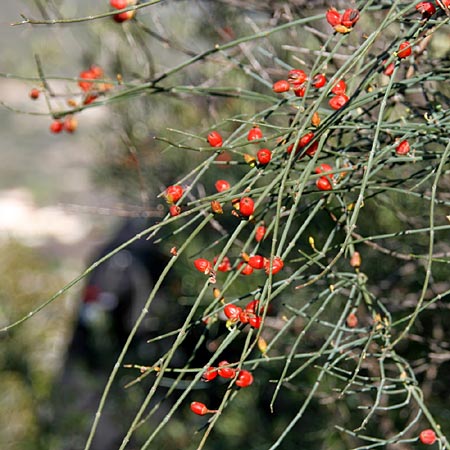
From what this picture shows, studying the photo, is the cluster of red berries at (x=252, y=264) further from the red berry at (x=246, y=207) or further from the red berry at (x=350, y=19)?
the red berry at (x=350, y=19)

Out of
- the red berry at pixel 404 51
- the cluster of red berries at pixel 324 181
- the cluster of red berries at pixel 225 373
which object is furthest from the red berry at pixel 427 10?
the cluster of red berries at pixel 225 373

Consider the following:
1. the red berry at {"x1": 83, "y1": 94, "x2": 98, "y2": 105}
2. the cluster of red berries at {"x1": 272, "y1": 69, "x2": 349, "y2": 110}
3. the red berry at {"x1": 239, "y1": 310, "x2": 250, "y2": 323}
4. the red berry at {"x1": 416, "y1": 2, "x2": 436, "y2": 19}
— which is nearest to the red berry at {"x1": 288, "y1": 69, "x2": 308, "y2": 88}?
the cluster of red berries at {"x1": 272, "y1": 69, "x2": 349, "y2": 110}

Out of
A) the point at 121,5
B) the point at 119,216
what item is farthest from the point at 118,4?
the point at 119,216

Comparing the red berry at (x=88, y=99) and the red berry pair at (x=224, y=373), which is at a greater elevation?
the red berry at (x=88, y=99)

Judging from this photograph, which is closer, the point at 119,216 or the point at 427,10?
the point at 427,10

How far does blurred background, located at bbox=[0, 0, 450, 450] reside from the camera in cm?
253

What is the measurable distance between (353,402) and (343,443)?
136 millimetres

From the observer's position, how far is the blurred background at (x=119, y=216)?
8.30 feet

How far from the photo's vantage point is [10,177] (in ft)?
28.9

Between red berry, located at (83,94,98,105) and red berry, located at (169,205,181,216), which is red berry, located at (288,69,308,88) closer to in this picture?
red berry, located at (169,205,181,216)

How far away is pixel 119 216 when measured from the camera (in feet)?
9.78

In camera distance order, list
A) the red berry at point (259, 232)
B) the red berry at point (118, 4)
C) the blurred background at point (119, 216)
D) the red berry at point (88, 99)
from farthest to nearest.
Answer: the blurred background at point (119, 216) < the red berry at point (88, 99) < the red berry at point (118, 4) < the red berry at point (259, 232)

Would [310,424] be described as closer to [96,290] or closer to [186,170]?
[186,170]

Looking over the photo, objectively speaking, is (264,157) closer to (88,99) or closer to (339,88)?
(339,88)
